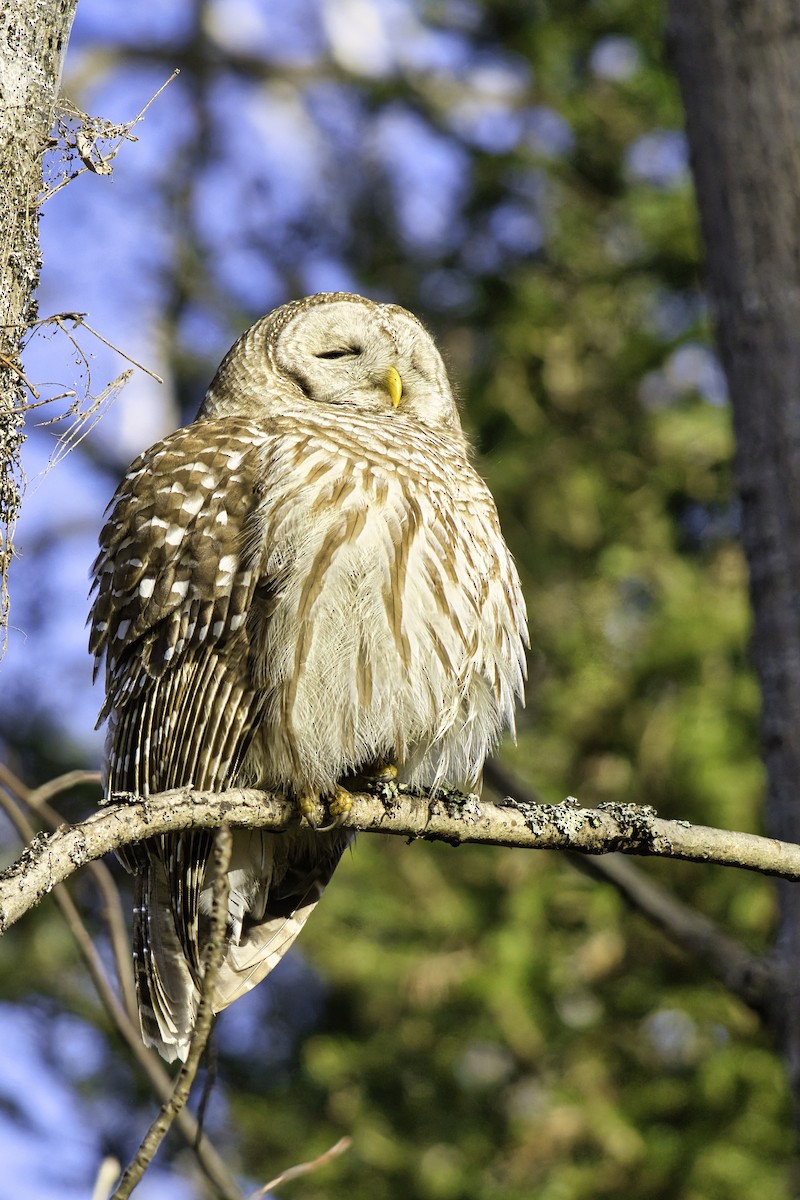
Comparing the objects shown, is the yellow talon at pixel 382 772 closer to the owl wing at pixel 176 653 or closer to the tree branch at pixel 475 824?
the tree branch at pixel 475 824

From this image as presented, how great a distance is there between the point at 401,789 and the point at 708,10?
2.95m

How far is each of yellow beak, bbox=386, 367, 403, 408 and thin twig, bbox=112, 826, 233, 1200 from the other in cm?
254

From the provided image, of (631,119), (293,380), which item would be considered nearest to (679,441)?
(631,119)

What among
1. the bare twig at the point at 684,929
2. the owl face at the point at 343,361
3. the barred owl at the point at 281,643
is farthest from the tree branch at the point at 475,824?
the owl face at the point at 343,361

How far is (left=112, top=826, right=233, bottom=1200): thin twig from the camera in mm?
1762

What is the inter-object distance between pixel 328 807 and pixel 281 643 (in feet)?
1.32

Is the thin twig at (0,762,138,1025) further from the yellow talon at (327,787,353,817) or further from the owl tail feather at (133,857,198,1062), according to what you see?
the yellow talon at (327,787,353,817)

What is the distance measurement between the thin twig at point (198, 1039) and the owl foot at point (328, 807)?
115 cm

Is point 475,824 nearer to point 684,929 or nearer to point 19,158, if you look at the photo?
point 19,158

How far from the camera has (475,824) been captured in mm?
2936

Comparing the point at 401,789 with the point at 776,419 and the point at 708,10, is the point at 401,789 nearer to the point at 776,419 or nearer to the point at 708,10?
the point at 776,419

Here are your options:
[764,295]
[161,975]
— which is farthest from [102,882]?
[764,295]

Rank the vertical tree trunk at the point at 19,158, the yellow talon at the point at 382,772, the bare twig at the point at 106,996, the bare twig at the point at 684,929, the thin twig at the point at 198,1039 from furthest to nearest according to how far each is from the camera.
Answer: the bare twig at the point at 684,929
the yellow talon at the point at 382,772
the bare twig at the point at 106,996
the vertical tree trunk at the point at 19,158
the thin twig at the point at 198,1039

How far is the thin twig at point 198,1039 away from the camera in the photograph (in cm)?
176
